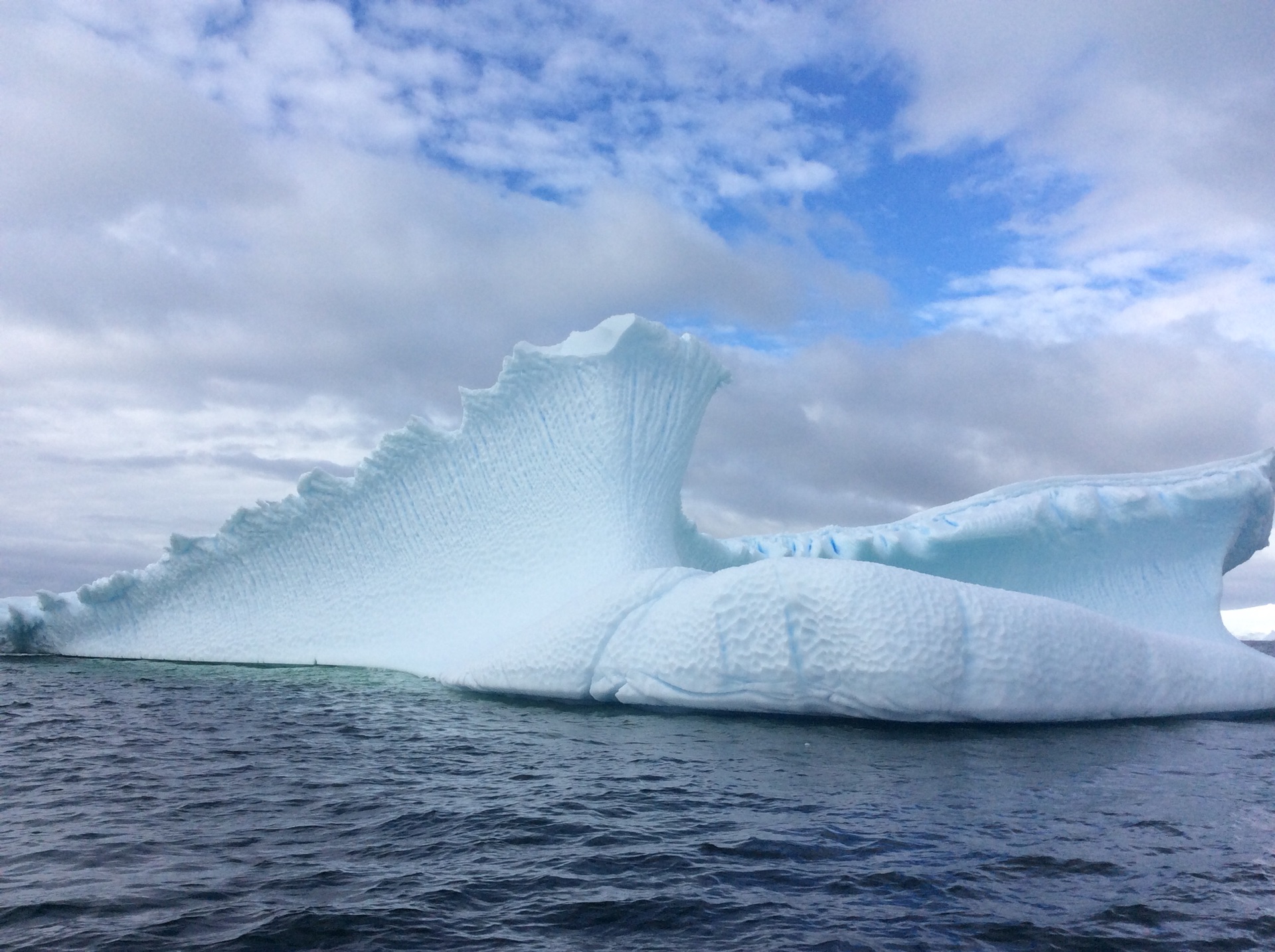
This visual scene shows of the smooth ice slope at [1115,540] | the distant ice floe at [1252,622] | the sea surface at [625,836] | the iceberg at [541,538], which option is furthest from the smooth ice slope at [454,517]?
the distant ice floe at [1252,622]

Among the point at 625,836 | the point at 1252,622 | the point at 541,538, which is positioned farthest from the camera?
the point at 1252,622

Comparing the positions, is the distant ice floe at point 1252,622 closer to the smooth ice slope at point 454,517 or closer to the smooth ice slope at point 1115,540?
the smooth ice slope at point 1115,540

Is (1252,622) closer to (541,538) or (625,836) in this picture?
(541,538)

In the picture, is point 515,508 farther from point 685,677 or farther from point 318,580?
point 685,677

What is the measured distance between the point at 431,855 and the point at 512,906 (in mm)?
838

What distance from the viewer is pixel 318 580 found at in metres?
13.7

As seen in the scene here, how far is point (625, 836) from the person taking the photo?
4922 millimetres

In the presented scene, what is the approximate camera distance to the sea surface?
3.84m

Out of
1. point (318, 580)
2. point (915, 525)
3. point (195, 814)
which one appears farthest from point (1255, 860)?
point (318, 580)

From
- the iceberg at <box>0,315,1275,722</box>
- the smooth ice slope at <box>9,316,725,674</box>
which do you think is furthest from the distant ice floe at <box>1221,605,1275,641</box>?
the smooth ice slope at <box>9,316,725,674</box>

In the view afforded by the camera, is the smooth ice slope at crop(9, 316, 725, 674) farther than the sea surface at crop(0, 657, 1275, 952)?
Yes

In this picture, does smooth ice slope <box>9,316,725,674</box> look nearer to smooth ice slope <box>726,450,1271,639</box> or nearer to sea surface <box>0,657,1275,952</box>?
smooth ice slope <box>726,450,1271,639</box>

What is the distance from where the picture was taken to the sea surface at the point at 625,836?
12.6ft

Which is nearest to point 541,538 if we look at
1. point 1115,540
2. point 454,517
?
point 454,517
